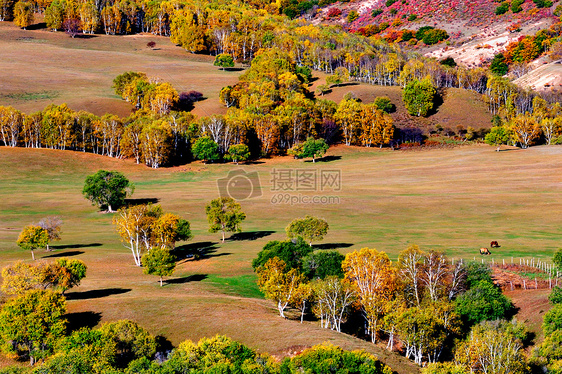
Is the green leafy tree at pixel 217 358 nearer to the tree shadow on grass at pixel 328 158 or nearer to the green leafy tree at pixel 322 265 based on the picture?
the green leafy tree at pixel 322 265

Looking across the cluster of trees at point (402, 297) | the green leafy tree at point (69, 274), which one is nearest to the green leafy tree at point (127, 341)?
the green leafy tree at point (69, 274)

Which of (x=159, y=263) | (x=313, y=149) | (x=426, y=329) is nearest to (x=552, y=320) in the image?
(x=426, y=329)

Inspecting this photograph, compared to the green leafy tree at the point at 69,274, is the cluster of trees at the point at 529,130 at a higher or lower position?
higher

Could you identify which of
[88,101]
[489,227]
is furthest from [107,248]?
[88,101]

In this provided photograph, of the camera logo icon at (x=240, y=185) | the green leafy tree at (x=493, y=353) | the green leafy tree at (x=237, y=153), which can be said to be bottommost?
the green leafy tree at (x=493, y=353)

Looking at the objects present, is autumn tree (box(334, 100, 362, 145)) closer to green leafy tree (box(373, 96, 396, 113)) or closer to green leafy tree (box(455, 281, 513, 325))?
green leafy tree (box(373, 96, 396, 113))

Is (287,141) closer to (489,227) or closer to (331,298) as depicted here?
(489,227)

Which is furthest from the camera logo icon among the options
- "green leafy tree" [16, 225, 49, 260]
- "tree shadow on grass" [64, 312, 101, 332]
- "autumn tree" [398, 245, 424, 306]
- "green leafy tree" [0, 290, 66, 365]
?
"green leafy tree" [0, 290, 66, 365]
